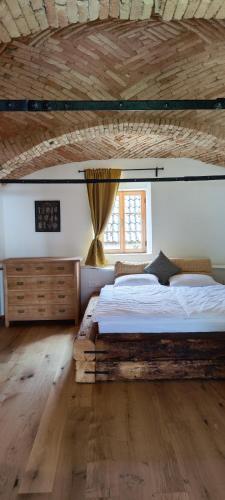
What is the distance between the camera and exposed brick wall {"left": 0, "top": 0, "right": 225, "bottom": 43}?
1.79 meters

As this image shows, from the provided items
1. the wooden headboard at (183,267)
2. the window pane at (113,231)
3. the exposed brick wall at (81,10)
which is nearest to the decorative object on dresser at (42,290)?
the wooden headboard at (183,267)

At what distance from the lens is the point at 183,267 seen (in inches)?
218

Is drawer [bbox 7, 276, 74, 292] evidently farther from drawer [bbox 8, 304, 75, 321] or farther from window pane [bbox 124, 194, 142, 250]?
window pane [bbox 124, 194, 142, 250]

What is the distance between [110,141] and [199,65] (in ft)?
6.38

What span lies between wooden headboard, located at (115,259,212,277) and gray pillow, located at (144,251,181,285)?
0.11m

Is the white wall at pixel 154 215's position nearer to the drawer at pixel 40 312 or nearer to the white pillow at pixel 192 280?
the white pillow at pixel 192 280

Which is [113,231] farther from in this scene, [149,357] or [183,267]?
[149,357]

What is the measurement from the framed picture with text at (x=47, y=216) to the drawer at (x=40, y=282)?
1.03 metres

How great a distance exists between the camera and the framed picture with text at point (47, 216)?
18.9ft

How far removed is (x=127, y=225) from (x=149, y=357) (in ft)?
10.5

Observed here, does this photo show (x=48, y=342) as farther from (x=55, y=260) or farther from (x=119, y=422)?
(x=119, y=422)

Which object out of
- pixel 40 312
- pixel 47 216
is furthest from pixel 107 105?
pixel 47 216

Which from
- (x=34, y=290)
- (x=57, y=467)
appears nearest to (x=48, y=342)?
(x=34, y=290)

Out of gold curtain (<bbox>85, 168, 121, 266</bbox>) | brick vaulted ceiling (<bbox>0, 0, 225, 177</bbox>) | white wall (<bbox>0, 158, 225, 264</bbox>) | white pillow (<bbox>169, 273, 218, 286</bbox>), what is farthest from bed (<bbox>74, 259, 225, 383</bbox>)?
white wall (<bbox>0, 158, 225, 264</bbox>)
